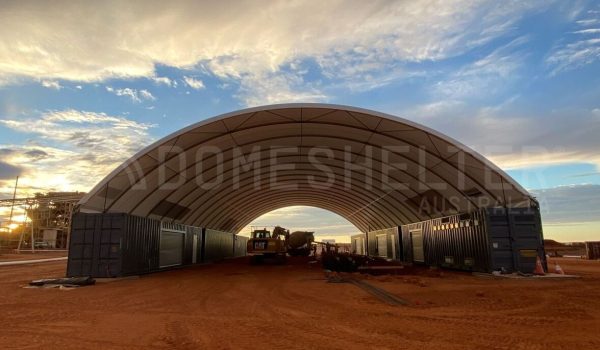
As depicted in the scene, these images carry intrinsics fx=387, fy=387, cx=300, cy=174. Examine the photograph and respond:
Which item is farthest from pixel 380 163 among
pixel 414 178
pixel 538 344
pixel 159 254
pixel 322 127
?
pixel 538 344

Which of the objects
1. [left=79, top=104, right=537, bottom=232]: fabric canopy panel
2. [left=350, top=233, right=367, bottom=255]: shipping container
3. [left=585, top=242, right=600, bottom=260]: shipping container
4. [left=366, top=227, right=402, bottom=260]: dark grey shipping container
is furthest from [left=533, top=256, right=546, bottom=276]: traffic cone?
[left=350, top=233, right=367, bottom=255]: shipping container

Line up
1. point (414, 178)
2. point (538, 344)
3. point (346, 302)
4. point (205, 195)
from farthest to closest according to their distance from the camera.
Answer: point (205, 195)
point (414, 178)
point (346, 302)
point (538, 344)

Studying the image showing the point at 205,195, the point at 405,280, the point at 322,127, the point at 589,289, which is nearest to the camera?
the point at 589,289

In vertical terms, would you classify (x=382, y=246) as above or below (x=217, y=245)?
below

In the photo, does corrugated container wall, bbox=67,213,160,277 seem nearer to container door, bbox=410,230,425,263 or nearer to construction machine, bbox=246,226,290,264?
A: construction machine, bbox=246,226,290,264

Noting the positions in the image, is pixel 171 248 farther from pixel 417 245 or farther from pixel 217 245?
pixel 417 245

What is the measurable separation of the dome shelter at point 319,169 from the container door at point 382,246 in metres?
4.57

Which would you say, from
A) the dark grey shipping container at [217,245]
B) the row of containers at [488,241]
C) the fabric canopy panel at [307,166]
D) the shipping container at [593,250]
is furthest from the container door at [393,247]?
the dark grey shipping container at [217,245]

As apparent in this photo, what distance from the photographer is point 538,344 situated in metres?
6.27

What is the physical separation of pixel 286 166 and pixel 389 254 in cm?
1342

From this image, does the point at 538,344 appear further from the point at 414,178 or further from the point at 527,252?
the point at 414,178

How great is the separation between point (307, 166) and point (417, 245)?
9.27 metres

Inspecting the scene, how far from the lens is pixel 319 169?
2800 cm

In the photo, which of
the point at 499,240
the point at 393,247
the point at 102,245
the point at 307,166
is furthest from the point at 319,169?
the point at 102,245
